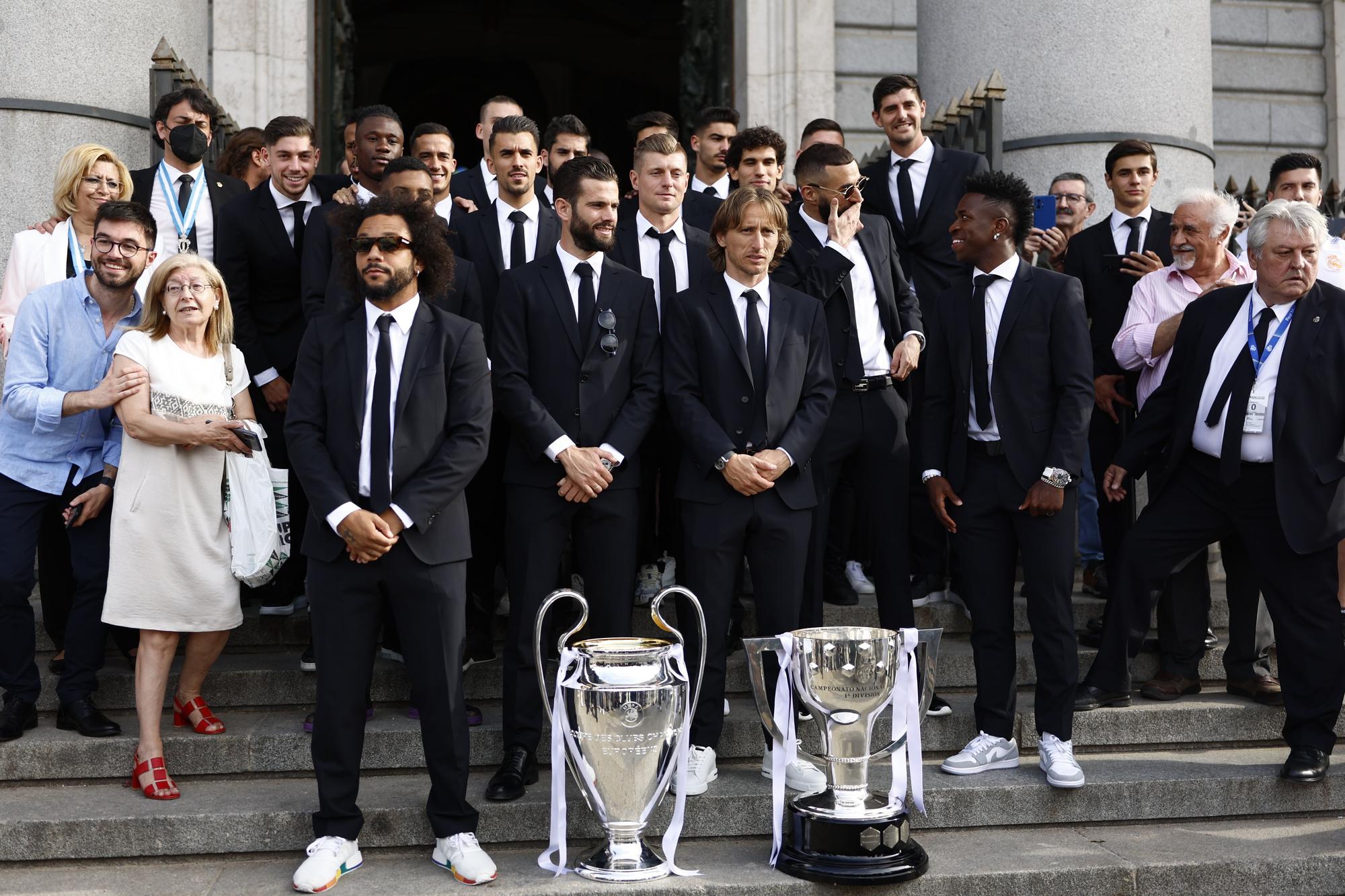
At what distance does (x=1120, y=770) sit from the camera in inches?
203

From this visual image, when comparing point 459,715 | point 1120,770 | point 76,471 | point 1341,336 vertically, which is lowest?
point 1120,770

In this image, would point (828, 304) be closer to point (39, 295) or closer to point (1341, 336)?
point (1341, 336)

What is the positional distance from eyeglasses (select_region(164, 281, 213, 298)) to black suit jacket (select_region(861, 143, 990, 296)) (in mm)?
3056

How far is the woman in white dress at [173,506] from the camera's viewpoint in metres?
4.88

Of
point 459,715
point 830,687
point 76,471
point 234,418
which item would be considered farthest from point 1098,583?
point 76,471

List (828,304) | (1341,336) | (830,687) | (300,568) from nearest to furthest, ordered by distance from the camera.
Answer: (830,687), (1341,336), (828,304), (300,568)

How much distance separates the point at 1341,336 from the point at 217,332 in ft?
14.2

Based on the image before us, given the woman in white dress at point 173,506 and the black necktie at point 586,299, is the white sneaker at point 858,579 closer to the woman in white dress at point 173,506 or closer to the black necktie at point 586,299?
the black necktie at point 586,299

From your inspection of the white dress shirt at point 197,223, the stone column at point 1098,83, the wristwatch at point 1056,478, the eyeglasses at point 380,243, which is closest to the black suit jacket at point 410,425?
the eyeglasses at point 380,243

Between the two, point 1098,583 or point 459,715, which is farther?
point 1098,583

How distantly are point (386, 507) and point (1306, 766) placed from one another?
11.6 feet

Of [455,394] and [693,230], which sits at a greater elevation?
[693,230]

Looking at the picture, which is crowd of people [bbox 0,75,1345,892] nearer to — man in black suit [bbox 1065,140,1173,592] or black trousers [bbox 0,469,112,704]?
black trousers [bbox 0,469,112,704]

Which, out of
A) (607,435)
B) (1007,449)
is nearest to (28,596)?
(607,435)
